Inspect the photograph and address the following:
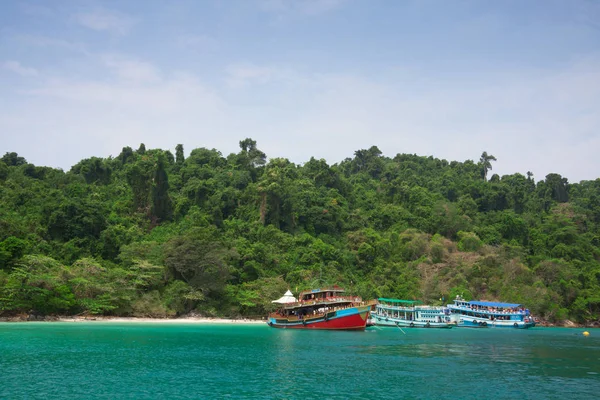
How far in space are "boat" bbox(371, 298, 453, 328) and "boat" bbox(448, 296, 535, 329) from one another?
9.73 ft

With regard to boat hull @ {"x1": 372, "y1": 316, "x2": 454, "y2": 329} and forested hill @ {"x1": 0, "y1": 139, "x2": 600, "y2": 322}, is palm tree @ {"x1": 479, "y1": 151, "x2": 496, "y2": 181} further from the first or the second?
boat hull @ {"x1": 372, "y1": 316, "x2": 454, "y2": 329}

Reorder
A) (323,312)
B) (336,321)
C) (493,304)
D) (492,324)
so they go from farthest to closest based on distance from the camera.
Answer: (492,324) → (493,304) → (323,312) → (336,321)

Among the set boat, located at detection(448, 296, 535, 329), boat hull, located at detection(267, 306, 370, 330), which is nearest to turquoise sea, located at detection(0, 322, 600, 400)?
boat hull, located at detection(267, 306, 370, 330)

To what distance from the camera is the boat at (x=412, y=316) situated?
202 ft

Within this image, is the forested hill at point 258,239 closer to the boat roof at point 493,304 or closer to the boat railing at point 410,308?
the boat railing at point 410,308

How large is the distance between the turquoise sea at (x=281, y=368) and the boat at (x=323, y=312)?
891cm

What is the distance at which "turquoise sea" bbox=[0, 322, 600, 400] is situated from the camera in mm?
20578

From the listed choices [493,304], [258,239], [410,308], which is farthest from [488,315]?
[258,239]

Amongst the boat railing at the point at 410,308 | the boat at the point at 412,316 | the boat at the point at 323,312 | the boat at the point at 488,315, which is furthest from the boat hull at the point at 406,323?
the boat at the point at 323,312

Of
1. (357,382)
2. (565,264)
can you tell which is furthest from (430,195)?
(357,382)

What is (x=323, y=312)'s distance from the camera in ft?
168

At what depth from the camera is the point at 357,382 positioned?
22703 mm

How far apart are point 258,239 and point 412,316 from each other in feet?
78.2

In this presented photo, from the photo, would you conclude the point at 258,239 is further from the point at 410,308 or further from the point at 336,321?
the point at 336,321
